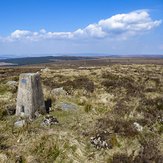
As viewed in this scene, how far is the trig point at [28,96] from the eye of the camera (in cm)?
1705

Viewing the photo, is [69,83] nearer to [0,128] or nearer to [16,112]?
[16,112]

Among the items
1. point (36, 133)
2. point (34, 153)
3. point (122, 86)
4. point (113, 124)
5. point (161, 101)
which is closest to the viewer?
point (34, 153)

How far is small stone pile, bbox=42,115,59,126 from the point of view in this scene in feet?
52.1

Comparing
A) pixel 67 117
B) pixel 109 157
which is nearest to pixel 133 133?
Result: pixel 109 157

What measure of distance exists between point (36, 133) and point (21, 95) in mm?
3313

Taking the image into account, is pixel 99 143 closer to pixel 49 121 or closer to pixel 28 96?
pixel 49 121

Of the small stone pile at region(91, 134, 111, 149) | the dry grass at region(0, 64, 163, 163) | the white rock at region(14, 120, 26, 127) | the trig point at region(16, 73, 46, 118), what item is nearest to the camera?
the dry grass at region(0, 64, 163, 163)

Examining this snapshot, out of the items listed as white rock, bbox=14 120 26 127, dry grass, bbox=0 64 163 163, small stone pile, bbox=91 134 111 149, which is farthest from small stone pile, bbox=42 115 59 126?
small stone pile, bbox=91 134 111 149

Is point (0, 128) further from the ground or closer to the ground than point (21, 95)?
closer to the ground

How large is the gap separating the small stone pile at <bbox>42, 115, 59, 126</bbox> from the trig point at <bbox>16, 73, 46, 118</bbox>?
113 cm

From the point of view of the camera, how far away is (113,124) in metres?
16.3

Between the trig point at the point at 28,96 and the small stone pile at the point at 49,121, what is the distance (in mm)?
1131

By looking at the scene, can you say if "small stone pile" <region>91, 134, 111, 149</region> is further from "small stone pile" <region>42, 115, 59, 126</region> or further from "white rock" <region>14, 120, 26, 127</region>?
"white rock" <region>14, 120, 26, 127</region>

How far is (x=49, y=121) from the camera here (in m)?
16.0
